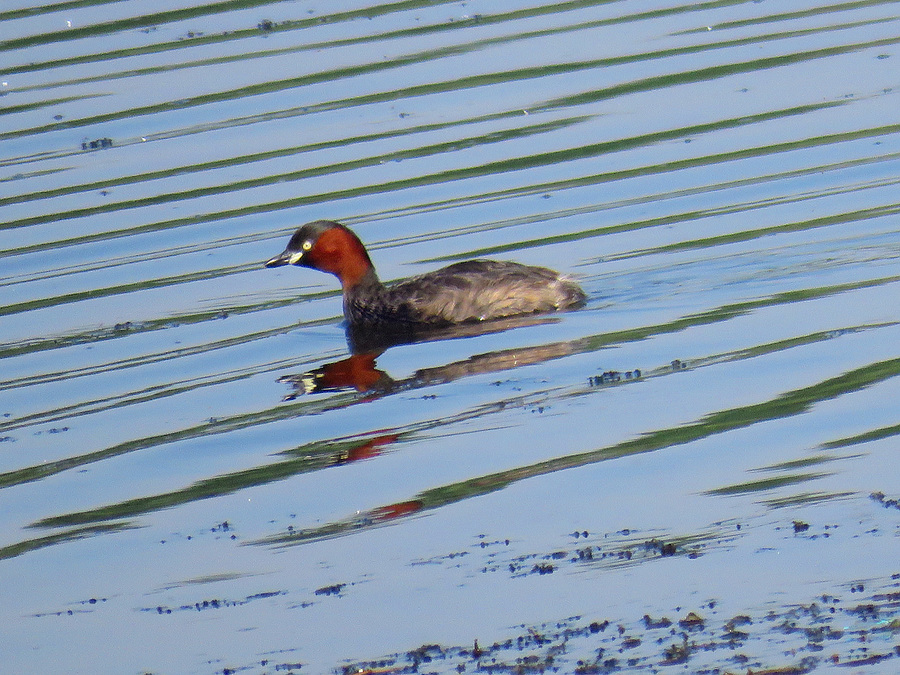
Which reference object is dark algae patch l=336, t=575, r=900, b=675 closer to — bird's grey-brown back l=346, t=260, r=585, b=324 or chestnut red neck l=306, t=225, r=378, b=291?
bird's grey-brown back l=346, t=260, r=585, b=324

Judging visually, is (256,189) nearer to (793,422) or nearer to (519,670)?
(793,422)

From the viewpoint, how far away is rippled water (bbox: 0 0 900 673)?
19.8 feet

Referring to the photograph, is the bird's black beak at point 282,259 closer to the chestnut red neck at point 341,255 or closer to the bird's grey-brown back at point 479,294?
the chestnut red neck at point 341,255

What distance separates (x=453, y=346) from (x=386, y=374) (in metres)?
0.69

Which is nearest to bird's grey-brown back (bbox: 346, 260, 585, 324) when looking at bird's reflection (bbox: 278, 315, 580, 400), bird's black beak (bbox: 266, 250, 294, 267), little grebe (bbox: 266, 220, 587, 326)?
little grebe (bbox: 266, 220, 587, 326)

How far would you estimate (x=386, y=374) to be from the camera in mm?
9648

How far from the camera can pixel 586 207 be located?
12477 mm

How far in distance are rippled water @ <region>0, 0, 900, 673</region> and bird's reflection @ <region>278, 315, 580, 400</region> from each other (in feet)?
0.19

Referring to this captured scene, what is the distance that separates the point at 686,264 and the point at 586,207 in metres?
1.76

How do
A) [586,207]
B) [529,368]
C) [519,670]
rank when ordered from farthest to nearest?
1. [586,207]
2. [529,368]
3. [519,670]

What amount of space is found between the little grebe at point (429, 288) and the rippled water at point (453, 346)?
200mm

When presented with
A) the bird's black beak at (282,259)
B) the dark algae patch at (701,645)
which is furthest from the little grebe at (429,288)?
the dark algae patch at (701,645)

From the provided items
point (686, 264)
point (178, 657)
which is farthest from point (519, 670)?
point (686, 264)

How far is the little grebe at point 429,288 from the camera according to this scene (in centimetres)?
1045
